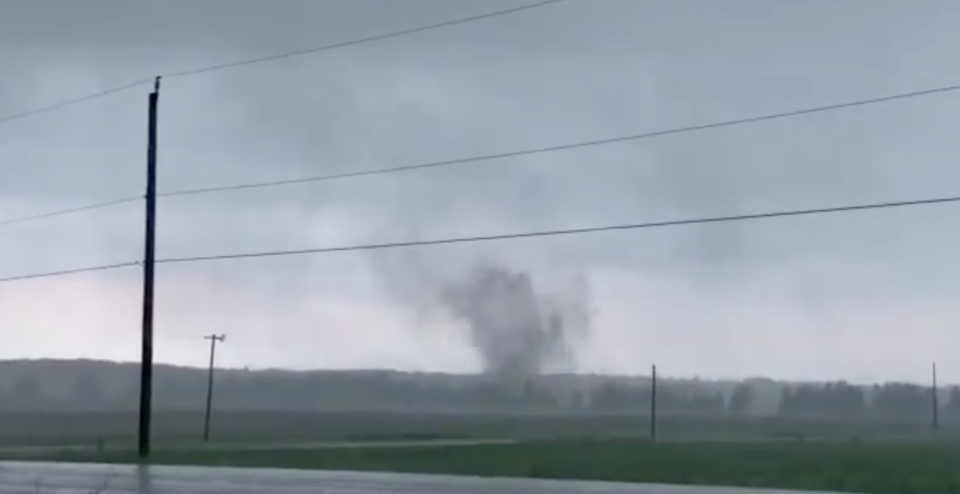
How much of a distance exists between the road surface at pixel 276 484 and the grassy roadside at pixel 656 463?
11.8 feet

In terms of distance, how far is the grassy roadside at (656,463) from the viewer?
3897cm

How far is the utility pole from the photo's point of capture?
46500 millimetres

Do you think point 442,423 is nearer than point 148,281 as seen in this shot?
No

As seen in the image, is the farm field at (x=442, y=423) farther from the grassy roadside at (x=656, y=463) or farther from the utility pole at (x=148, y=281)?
the utility pole at (x=148, y=281)

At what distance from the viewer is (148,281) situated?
153ft

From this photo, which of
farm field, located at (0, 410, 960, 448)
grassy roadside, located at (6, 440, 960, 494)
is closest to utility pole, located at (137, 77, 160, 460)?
grassy roadside, located at (6, 440, 960, 494)

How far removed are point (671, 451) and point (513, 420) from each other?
3199 inches

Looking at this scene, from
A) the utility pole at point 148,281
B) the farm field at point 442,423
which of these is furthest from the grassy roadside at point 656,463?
the farm field at point 442,423

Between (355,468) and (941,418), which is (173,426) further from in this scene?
(355,468)

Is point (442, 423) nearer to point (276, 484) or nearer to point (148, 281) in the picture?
point (148, 281)

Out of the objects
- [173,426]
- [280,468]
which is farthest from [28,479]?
[173,426]

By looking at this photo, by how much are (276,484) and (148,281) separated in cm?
1468

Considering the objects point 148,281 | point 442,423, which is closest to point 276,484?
point 148,281

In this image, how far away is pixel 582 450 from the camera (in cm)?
6450
